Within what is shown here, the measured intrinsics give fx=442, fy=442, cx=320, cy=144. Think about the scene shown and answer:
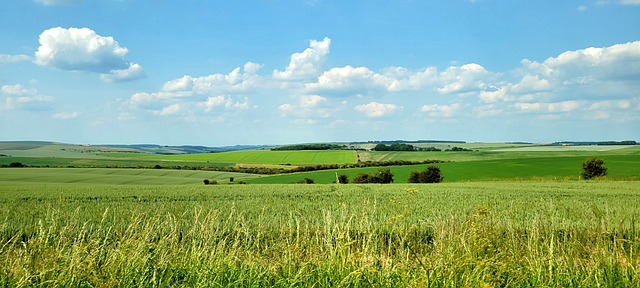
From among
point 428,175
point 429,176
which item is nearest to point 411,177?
point 428,175

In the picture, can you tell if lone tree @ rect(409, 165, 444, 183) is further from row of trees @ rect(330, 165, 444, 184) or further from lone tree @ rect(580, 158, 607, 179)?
lone tree @ rect(580, 158, 607, 179)

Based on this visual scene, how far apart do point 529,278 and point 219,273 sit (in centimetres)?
436

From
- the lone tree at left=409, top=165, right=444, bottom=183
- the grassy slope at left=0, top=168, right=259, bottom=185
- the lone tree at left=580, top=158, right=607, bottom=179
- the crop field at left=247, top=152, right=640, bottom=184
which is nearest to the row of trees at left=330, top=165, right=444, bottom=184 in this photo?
the lone tree at left=409, top=165, right=444, bottom=183

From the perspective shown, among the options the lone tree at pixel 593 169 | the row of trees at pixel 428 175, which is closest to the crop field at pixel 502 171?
the row of trees at pixel 428 175

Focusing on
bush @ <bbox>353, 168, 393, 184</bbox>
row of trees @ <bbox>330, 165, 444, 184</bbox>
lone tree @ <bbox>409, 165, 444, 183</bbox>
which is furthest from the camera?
bush @ <bbox>353, 168, 393, 184</bbox>

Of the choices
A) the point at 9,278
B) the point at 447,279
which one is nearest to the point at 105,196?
the point at 9,278

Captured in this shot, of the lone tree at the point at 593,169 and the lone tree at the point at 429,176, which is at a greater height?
the lone tree at the point at 593,169

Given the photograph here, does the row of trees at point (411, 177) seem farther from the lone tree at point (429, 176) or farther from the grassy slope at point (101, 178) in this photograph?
the grassy slope at point (101, 178)

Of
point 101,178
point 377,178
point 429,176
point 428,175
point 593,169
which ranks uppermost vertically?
point 593,169

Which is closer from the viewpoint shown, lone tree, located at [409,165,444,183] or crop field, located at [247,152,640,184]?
lone tree, located at [409,165,444,183]

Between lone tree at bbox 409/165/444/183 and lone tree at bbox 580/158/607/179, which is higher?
lone tree at bbox 580/158/607/179

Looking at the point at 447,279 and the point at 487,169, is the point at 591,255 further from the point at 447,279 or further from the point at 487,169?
the point at 487,169

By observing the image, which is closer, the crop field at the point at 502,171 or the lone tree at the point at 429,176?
the lone tree at the point at 429,176

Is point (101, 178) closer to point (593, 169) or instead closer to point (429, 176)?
point (429, 176)
